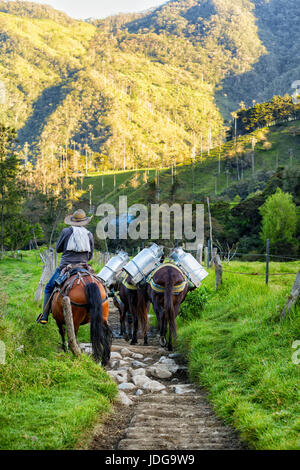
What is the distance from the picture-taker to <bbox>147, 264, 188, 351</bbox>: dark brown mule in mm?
9234

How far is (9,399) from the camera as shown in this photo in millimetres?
4840

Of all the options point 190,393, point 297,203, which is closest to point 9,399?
point 190,393

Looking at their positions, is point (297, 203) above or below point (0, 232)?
above

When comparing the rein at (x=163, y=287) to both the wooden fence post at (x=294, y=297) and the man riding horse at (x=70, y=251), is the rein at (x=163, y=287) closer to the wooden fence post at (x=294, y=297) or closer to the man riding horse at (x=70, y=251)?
the man riding horse at (x=70, y=251)

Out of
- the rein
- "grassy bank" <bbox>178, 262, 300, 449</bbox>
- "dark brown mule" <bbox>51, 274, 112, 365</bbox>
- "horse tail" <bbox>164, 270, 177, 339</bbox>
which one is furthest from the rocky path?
the rein

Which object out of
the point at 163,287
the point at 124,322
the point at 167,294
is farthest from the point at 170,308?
the point at 124,322

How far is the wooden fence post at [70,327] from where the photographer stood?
6.58 metres

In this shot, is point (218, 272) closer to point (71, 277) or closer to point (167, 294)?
point (167, 294)

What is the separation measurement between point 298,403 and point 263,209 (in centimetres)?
4298

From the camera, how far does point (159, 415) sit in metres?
5.28

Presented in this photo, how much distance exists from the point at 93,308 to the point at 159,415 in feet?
7.35

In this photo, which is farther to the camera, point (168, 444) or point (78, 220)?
point (78, 220)

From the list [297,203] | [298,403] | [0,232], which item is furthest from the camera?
[297,203]
